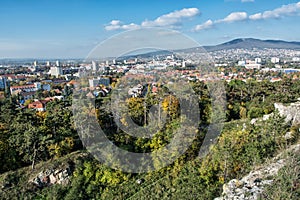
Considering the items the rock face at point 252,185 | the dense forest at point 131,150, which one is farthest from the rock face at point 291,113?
the rock face at point 252,185

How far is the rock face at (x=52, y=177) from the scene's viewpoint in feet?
23.6

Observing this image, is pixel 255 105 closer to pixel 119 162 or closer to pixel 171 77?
pixel 171 77

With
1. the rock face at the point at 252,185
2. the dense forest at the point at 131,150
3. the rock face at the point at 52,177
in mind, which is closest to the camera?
the rock face at the point at 252,185

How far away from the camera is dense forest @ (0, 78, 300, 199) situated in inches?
228

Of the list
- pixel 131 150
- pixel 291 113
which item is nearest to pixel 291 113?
pixel 291 113

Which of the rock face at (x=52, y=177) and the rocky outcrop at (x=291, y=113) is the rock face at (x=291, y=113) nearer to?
the rocky outcrop at (x=291, y=113)

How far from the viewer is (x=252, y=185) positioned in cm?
423

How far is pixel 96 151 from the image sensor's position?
7812 millimetres

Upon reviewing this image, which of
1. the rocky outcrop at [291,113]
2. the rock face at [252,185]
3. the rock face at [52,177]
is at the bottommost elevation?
the rock face at [52,177]

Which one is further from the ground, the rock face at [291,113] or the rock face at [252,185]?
the rock face at [291,113]

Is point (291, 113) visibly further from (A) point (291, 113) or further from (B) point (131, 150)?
(B) point (131, 150)

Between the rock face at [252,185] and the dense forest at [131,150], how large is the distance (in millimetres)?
782

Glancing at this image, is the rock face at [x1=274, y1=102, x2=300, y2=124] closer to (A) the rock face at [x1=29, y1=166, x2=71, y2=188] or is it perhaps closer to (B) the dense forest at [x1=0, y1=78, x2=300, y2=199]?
(B) the dense forest at [x1=0, y1=78, x2=300, y2=199]

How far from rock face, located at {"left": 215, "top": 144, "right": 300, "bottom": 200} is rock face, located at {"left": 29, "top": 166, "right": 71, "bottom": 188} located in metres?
4.71
